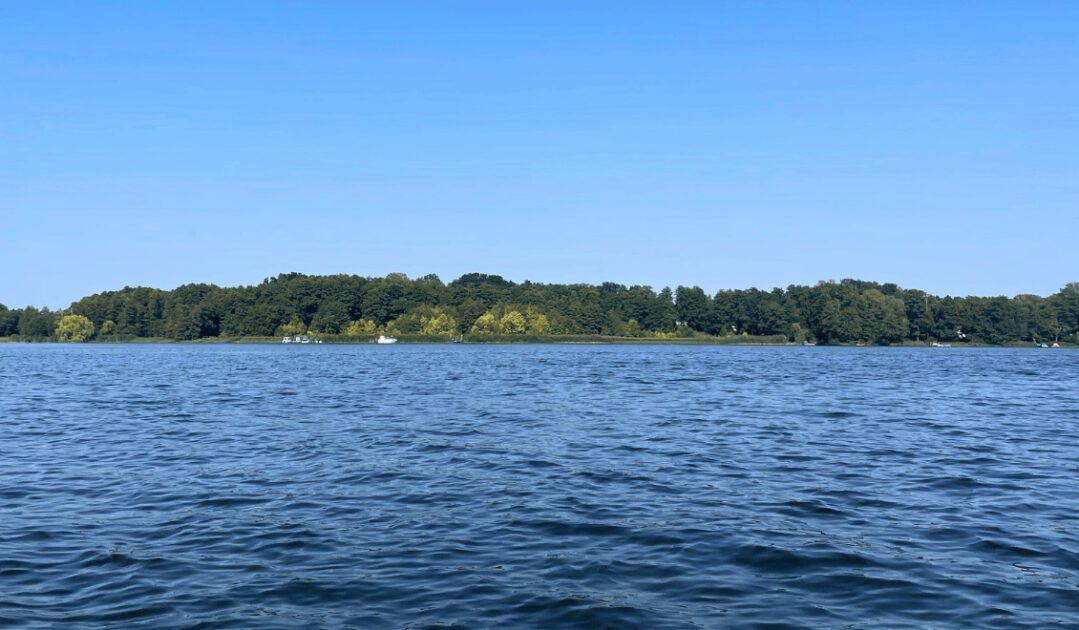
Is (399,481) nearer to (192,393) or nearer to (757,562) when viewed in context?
(757,562)

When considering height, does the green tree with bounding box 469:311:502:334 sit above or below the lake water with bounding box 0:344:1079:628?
above

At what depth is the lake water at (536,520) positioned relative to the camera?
33.0 feet

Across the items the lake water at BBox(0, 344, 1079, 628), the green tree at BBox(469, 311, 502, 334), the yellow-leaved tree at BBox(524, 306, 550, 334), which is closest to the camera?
the lake water at BBox(0, 344, 1079, 628)

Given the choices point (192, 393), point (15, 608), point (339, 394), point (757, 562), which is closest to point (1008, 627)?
point (757, 562)

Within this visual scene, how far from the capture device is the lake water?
10047mm

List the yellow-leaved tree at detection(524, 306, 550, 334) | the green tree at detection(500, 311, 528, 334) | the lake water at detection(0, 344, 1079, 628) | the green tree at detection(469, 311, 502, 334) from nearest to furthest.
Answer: the lake water at detection(0, 344, 1079, 628), the green tree at detection(500, 311, 528, 334), the green tree at detection(469, 311, 502, 334), the yellow-leaved tree at detection(524, 306, 550, 334)

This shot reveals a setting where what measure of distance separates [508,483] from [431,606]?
8090 mm

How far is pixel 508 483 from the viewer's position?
18000 millimetres

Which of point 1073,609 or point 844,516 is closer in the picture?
point 1073,609

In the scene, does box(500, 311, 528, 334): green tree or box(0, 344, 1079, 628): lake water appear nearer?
box(0, 344, 1079, 628): lake water

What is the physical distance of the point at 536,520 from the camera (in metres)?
14.5

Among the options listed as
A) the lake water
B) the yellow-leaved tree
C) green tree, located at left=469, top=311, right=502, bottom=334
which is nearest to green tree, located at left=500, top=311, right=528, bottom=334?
the yellow-leaved tree

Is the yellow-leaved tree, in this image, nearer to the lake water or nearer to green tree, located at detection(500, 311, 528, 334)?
green tree, located at detection(500, 311, 528, 334)

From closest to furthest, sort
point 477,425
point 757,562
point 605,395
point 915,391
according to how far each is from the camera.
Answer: point 757,562, point 477,425, point 605,395, point 915,391
